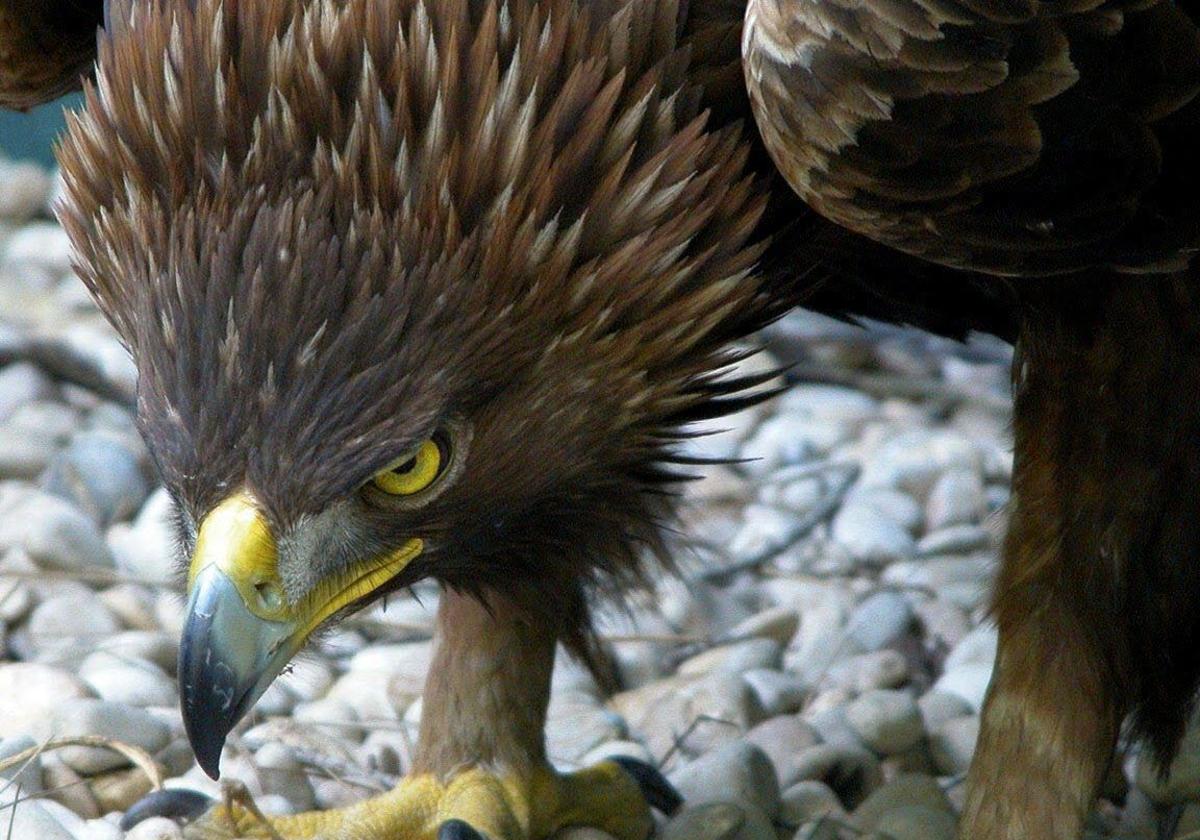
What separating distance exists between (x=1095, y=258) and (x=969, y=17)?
0.44m

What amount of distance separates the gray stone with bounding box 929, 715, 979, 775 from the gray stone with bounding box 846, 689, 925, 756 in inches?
1.4

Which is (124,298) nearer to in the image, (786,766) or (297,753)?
(297,753)

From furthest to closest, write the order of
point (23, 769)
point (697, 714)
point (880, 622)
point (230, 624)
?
point (880, 622)
point (697, 714)
point (23, 769)
point (230, 624)

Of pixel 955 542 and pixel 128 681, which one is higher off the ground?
pixel 128 681

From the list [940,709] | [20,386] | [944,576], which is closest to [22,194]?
[20,386]

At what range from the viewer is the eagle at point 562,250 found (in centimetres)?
248

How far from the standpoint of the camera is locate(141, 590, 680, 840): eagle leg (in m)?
3.36

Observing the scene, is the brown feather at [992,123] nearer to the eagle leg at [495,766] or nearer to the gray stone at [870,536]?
the eagle leg at [495,766]

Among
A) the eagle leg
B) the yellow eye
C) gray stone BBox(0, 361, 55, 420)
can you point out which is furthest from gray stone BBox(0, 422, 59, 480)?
the yellow eye

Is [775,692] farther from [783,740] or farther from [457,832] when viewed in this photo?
[457,832]

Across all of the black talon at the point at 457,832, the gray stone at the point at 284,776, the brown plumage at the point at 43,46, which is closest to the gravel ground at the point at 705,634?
the gray stone at the point at 284,776

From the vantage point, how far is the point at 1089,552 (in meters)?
3.02

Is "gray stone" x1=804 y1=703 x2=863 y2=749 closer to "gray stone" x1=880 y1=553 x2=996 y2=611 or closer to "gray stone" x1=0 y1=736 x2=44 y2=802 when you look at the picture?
"gray stone" x1=880 y1=553 x2=996 y2=611

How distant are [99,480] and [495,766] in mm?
1653
